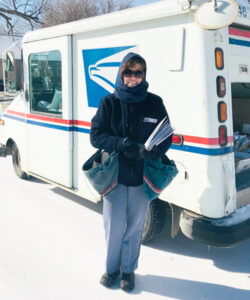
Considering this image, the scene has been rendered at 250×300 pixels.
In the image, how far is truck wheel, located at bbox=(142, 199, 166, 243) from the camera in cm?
345

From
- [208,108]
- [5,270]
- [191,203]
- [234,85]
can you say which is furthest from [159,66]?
[5,270]

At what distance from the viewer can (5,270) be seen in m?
3.17

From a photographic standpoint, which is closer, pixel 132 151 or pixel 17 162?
pixel 132 151

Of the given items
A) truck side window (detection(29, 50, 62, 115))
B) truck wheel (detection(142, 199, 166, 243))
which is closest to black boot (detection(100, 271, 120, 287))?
truck wheel (detection(142, 199, 166, 243))

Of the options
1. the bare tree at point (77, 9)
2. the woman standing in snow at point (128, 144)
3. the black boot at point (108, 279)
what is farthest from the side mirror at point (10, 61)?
the bare tree at point (77, 9)

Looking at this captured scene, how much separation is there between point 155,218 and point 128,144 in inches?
46.5

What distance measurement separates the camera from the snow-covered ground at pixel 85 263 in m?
2.89

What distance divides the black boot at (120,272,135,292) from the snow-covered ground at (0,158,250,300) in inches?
1.6

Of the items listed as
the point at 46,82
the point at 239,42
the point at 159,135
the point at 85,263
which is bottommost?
the point at 85,263

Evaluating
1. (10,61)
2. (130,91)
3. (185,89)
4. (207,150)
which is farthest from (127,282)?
(10,61)

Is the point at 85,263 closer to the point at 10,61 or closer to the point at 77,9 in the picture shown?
the point at 10,61

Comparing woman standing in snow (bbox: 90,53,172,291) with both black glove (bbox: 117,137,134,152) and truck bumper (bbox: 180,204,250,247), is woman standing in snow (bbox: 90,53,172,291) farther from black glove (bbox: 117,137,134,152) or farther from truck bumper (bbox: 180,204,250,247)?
truck bumper (bbox: 180,204,250,247)

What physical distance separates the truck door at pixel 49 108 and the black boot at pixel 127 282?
164 cm

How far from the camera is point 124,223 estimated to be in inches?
111
